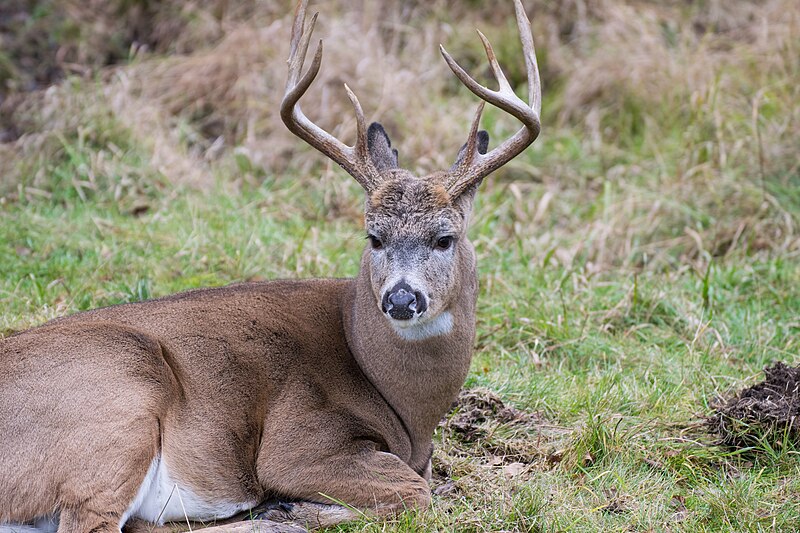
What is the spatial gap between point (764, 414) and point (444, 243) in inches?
68.5

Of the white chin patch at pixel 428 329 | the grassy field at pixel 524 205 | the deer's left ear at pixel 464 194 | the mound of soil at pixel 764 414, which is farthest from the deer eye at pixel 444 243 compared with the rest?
the mound of soil at pixel 764 414

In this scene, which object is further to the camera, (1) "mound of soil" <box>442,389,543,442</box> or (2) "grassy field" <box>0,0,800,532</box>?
(1) "mound of soil" <box>442,389,543,442</box>

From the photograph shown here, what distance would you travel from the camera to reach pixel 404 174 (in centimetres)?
511

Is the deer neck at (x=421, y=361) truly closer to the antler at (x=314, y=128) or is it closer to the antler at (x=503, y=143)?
the antler at (x=503, y=143)

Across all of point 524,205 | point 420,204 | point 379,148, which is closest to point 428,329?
point 420,204

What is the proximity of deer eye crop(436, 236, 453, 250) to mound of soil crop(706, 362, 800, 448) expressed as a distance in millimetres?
1628

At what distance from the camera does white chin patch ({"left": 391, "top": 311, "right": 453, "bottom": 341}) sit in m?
5.00

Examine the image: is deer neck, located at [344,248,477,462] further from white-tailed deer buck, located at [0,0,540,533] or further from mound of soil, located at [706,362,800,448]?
mound of soil, located at [706,362,800,448]

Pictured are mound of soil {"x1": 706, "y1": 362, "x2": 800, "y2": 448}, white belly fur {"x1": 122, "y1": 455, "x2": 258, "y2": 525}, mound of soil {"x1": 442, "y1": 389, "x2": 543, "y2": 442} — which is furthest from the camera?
mound of soil {"x1": 442, "y1": 389, "x2": 543, "y2": 442}

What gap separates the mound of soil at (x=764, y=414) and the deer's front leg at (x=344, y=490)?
5.10 feet

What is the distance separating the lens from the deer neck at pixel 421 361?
505 centimetres

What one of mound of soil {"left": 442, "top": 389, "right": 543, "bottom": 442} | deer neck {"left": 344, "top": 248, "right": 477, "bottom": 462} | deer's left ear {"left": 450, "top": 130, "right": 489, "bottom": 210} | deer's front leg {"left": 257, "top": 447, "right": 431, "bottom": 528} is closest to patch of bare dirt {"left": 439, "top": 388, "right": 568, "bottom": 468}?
mound of soil {"left": 442, "top": 389, "right": 543, "bottom": 442}

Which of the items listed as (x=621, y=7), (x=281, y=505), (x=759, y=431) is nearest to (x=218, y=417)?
(x=281, y=505)

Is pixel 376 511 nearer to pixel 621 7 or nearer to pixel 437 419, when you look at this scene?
pixel 437 419
